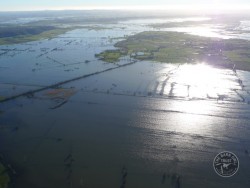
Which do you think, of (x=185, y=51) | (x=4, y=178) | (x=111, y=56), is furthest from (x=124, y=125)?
(x=185, y=51)

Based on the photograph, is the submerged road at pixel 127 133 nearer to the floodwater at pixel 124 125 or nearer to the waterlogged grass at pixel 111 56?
the floodwater at pixel 124 125

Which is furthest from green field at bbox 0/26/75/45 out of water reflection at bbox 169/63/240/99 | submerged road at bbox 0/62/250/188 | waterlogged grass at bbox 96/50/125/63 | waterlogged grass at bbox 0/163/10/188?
waterlogged grass at bbox 0/163/10/188

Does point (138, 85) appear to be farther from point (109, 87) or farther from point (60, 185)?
point (60, 185)

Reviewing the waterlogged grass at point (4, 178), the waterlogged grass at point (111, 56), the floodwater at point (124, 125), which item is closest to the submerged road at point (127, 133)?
the floodwater at point (124, 125)

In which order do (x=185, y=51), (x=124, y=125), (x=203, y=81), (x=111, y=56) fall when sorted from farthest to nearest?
(x=185, y=51) → (x=111, y=56) → (x=203, y=81) → (x=124, y=125)

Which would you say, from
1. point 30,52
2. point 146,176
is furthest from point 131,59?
point 146,176

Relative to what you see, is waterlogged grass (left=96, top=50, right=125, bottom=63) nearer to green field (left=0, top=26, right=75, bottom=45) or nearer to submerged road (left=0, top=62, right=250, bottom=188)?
submerged road (left=0, top=62, right=250, bottom=188)

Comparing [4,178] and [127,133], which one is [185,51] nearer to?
[127,133]
